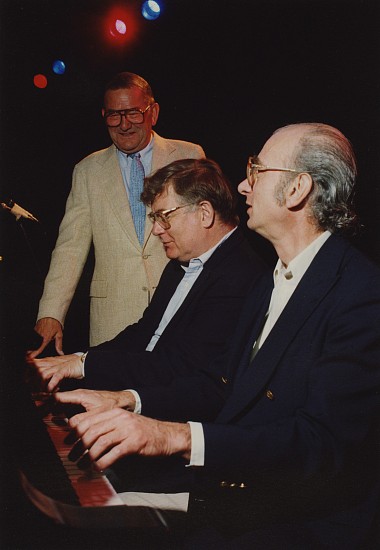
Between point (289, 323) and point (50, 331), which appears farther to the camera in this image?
point (50, 331)

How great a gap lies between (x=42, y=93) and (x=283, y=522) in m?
4.42

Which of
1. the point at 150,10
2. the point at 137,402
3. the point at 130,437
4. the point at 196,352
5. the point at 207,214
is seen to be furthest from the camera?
the point at 150,10

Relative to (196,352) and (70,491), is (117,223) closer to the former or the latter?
(196,352)

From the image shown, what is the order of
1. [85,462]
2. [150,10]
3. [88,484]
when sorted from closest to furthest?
[88,484], [85,462], [150,10]

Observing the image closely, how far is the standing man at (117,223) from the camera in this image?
381 centimetres

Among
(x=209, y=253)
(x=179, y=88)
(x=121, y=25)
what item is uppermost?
(x=121, y=25)

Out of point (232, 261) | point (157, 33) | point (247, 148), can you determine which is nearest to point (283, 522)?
point (232, 261)

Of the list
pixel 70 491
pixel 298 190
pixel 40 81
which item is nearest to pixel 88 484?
pixel 70 491

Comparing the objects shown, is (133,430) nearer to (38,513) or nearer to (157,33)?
(38,513)

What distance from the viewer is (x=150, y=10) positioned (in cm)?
430

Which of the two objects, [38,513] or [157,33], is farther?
[157,33]

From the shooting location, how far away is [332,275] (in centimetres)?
181

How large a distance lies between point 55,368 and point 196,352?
59 centimetres

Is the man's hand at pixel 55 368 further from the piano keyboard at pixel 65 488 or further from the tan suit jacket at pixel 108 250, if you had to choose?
the tan suit jacket at pixel 108 250
